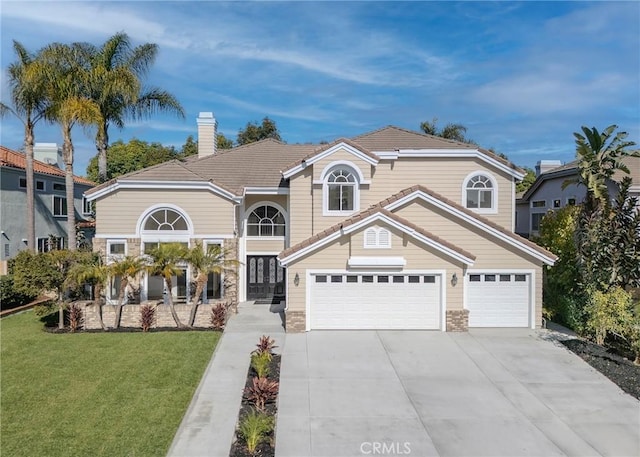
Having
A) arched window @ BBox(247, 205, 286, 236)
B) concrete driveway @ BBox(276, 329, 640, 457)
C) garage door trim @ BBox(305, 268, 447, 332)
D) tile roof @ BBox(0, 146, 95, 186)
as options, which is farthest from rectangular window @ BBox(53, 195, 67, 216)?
concrete driveway @ BBox(276, 329, 640, 457)

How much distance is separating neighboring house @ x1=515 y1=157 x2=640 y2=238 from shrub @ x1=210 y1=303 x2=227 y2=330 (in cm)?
1584

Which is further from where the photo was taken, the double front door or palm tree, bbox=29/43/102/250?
the double front door

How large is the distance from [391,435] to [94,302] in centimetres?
1187

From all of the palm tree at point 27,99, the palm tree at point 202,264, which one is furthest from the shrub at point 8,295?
the palm tree at point 202,264

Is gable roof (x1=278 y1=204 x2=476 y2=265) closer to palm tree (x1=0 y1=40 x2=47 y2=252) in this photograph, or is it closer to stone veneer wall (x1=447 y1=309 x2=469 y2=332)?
stone veneer wall (x1=447 y1=309 x2=469 y2=332)

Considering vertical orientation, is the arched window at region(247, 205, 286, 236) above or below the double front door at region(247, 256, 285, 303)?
above

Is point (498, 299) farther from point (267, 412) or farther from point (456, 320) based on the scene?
point (267, 412)

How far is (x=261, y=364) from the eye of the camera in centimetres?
1109

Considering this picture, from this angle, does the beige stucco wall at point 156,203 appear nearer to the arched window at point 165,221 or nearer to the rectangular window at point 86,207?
the arched window at point 165,221

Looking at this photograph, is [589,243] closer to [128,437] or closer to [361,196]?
[361,196]

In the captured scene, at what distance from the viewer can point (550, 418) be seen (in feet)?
30.6

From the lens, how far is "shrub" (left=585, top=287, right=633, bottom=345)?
13.3 meters

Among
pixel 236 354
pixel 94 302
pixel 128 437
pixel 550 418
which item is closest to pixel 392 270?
pixel 236 354

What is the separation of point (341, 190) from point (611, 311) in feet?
32.0
